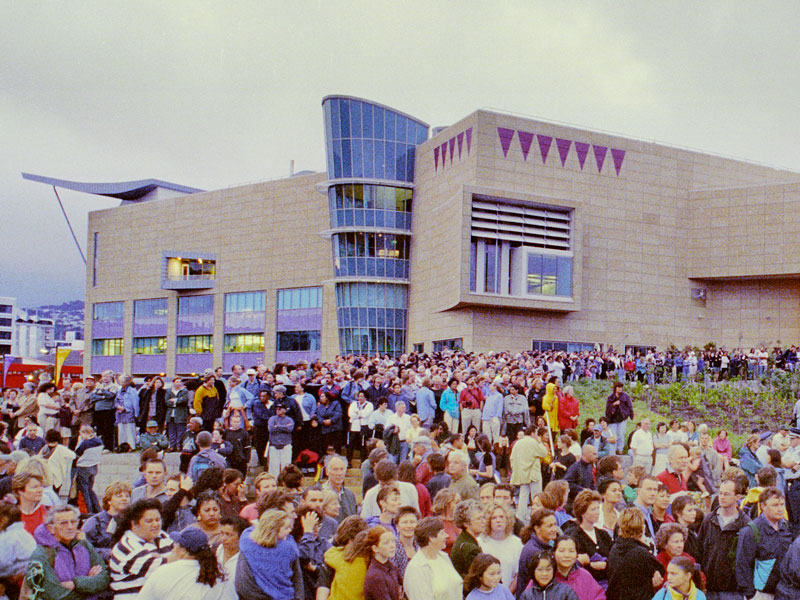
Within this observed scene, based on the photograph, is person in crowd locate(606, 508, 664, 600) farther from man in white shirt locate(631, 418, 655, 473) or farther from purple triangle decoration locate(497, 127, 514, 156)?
purple triangle decoration locate(497, 127, 514, 156)

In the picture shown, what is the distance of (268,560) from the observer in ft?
17.9

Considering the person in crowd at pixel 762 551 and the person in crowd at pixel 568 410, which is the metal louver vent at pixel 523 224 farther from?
the person in crowd at pixel 762 551

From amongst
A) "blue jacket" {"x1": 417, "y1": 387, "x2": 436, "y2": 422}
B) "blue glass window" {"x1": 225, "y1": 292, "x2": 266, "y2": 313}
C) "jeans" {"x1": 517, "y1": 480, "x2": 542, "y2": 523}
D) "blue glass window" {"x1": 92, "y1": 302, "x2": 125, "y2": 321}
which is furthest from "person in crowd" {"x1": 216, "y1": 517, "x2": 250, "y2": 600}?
"blue glass window" {"x1": 92, "y1": 302, "x2": 125, "y2": 321}

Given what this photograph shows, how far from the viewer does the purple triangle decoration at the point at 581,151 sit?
4334 cm

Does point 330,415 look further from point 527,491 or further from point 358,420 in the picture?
point 527,491

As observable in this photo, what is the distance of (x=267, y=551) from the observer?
18.0 ft

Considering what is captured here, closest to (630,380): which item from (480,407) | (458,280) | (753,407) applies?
(753,407)

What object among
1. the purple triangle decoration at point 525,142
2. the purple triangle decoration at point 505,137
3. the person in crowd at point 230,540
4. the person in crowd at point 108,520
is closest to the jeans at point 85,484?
the person in crowd at point 108,520

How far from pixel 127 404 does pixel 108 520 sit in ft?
33.6

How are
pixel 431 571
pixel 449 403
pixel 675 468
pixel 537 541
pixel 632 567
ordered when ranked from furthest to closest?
pixel 449 403 → pixel 675 468 → pixel 537 541 → pixel 632 567 → pixel 431 571

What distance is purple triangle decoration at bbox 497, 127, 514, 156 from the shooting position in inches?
1623

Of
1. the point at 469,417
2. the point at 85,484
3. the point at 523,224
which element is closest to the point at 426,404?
the point at 469,417

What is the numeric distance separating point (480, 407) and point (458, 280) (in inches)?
908

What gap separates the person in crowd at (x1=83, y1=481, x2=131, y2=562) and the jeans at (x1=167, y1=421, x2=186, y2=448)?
9089 mm
